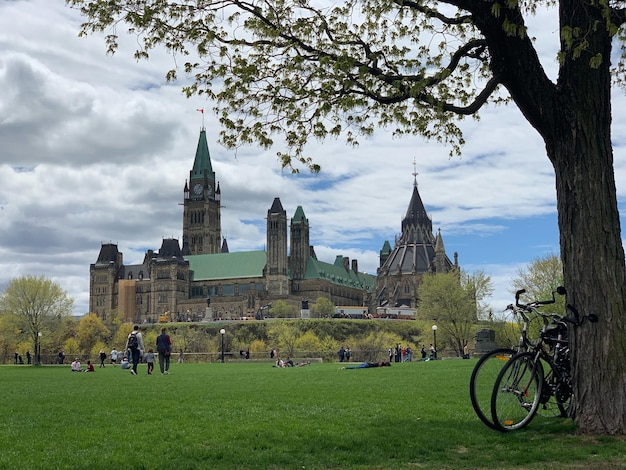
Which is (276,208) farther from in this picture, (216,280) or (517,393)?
(517,393)

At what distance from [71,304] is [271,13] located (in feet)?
273

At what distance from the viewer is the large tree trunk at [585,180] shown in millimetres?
8875

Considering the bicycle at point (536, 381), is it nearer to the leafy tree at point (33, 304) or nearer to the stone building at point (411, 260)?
the leafy tree at point (33, 304)

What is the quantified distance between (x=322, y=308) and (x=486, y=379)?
14956 centimetres

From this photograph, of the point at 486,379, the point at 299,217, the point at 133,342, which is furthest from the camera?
the point at 299,217

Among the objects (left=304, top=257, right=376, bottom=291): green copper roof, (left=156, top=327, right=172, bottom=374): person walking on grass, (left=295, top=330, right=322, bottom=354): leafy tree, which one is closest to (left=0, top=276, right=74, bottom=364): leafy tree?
(left=295, top=330, right=322, bottom=354): leafy tree

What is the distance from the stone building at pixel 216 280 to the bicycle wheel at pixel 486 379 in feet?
510

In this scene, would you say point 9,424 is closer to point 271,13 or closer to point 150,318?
point 271,13

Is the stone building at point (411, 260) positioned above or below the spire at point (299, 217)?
below

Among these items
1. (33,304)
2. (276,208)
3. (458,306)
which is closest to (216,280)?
(276,208)

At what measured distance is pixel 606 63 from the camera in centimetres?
963

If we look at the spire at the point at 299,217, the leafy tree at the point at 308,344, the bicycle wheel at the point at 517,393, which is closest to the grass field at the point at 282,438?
the bicycle wheel at the point at 517,393

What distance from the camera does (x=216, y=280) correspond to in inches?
6934

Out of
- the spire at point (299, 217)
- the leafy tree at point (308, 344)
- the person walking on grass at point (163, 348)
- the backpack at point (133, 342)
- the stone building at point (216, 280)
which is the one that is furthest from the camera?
the spire at point (299, 217)
